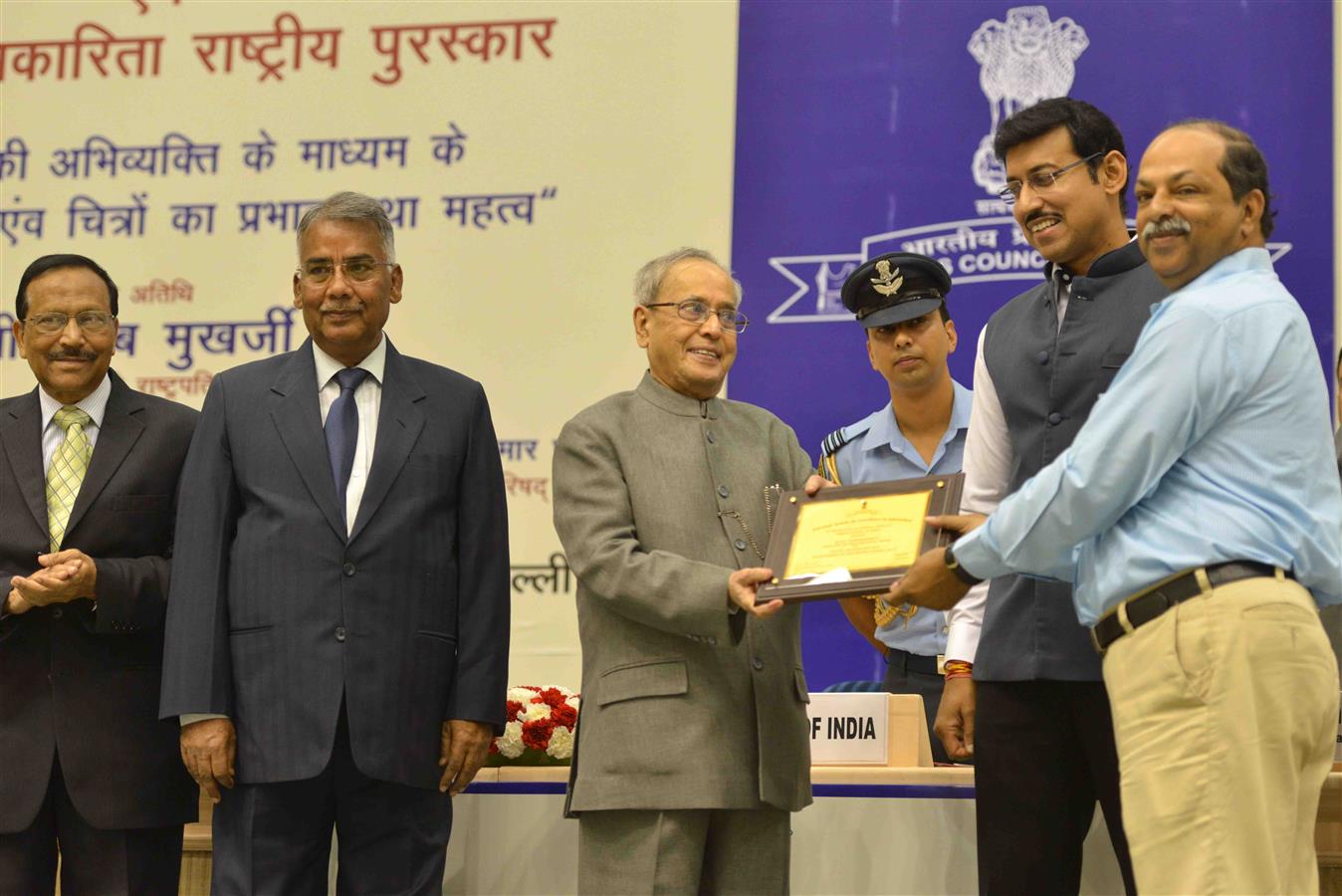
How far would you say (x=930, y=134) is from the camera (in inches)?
219

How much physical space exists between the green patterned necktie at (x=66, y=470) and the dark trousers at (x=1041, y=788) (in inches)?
72.3

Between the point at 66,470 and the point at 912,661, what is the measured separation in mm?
1960

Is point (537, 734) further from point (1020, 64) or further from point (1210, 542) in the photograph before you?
point (1020, 64)

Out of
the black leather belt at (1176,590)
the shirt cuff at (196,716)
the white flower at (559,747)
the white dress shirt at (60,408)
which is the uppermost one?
the white dress shirt at (60,408)

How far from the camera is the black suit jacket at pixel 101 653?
311cm

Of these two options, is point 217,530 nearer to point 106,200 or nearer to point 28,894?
point 28,894

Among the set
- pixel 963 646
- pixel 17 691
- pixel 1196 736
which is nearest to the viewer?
pixel 1196 736

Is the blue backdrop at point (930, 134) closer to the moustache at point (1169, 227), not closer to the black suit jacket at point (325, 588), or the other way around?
the black suit jacket at point (325, 588)

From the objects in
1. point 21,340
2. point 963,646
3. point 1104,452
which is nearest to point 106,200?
point 21,340

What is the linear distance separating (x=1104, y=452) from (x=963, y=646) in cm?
73

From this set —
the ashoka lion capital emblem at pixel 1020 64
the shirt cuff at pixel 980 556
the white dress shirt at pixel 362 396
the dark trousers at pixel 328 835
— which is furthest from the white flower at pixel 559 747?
the ashoka lion capital emblem at pixel 1020 64

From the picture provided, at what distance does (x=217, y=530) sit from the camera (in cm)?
301

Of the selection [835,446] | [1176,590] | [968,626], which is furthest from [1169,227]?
[835,446]

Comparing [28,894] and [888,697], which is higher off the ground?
[888,697]
